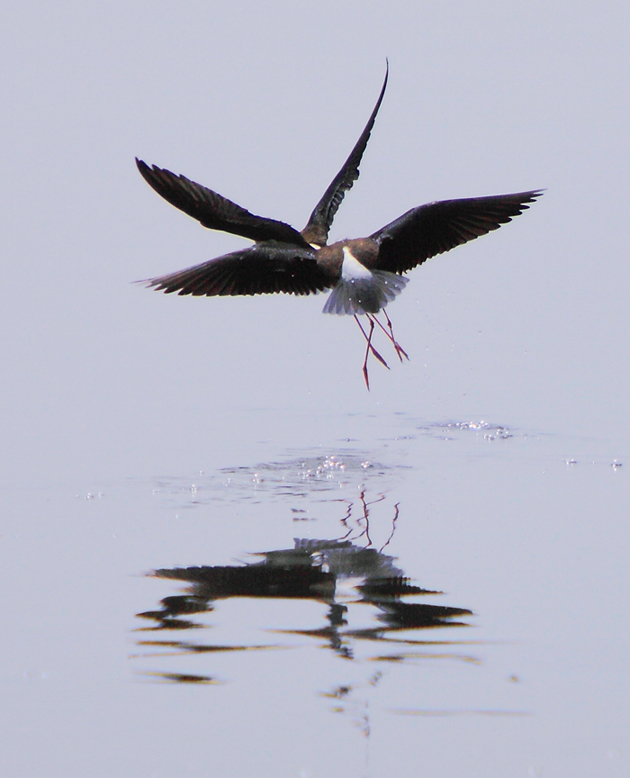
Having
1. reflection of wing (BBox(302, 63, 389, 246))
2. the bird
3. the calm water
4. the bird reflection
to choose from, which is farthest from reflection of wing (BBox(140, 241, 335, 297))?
the bird reflection

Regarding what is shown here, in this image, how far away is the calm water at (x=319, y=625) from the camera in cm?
392

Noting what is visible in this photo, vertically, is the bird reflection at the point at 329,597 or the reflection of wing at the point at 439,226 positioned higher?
the reflection of wing at the point at 439,226

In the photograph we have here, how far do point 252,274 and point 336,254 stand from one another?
2.16ft

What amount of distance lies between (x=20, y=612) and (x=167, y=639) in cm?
79

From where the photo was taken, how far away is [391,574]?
563 cm

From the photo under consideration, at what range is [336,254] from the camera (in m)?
8.18

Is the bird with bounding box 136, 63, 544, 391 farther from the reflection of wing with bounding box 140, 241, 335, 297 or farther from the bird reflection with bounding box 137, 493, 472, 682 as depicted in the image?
the bird reflection with bounding box 137, 493, 472, 682

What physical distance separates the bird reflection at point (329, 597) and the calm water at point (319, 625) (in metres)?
0.01

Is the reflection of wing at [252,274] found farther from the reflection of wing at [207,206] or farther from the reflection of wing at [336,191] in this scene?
the reflection of wing at [336,191]

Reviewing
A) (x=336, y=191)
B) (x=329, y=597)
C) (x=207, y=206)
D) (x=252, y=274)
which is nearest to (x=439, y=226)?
(x=252, y=274)

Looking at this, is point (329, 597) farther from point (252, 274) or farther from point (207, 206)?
point (252, 274)

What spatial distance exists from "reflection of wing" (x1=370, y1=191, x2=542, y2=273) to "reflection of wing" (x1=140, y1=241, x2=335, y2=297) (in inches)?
20.4

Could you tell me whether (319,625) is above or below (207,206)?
below

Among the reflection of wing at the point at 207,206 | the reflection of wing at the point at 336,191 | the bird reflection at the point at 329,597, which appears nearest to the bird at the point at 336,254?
the reflection of wing at the point at 207,206
